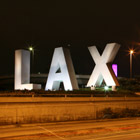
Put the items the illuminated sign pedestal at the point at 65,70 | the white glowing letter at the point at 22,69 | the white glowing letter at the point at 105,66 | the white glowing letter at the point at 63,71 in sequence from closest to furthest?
the white glowing letter at the point at 22,69 → the illuminated sign pedestal at the point at 65,70 → the white glowing letter at the point at 63,71 → the white glowing letter at the point at 105,66

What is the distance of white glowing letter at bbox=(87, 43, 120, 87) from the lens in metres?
41.2

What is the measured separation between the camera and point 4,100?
22750 millimetres

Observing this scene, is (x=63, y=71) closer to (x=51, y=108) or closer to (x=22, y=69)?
(x=22, y=69)

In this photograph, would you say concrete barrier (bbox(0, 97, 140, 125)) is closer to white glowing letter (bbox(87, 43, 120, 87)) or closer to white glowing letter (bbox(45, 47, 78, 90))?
white glowing letter (bbox(45, 47, 78, 90))

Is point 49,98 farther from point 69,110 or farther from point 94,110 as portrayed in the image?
point 94,110

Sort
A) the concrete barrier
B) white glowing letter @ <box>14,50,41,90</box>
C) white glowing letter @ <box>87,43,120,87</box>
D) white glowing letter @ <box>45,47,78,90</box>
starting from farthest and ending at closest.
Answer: white glowing letter @ <box>87,43,120,87</box> < white glowing letter @ <box>45,47,78,90</box> < white glowing letter @ <box>14,50,41,90</box> < the concrete barrier

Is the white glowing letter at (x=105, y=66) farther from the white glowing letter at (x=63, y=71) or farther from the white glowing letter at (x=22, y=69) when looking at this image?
the white glowing letter at (x=22, y=69)

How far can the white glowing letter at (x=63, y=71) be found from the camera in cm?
3872

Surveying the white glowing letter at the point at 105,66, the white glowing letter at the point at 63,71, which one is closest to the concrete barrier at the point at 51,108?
the white glowing letter at the point at 63,71

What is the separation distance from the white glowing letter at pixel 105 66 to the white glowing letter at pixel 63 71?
540 centimetres

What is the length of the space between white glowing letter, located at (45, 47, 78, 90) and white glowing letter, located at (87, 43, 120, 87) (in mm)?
5399

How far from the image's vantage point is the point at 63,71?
39469 mm

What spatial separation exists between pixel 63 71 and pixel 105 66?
688 cm

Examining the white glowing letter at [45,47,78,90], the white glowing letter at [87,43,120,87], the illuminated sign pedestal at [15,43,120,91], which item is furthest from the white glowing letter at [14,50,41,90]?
the white glowing letter at [87,43,120,87]
